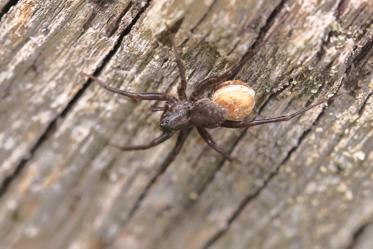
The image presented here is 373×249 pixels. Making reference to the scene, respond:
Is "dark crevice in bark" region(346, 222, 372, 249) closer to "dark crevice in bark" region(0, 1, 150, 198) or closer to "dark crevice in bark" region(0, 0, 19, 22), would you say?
"dark crevice in bark" region(0, 1, 150, 198)

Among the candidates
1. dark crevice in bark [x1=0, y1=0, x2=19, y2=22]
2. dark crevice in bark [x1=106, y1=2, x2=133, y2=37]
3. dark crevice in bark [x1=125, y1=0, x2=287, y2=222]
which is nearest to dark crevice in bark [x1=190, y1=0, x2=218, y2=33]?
dark crevice in bark [x1=125, y1=0, x2=287, y2=222]

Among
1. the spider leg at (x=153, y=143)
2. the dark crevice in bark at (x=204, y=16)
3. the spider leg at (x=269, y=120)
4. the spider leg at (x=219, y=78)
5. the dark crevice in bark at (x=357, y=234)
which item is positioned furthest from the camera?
the dark crevice in bark at (x=357, y=234)

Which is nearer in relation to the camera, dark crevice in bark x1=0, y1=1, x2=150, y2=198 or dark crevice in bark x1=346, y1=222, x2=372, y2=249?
dark crevice in bark x1=0, y1=1, x2=150, y2=198

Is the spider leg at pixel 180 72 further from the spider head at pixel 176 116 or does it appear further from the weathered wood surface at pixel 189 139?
the spider head at pixel 176 116

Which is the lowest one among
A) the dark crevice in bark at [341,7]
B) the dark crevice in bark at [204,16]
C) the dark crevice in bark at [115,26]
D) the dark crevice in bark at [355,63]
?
the dark crevice in bark at [355,63]

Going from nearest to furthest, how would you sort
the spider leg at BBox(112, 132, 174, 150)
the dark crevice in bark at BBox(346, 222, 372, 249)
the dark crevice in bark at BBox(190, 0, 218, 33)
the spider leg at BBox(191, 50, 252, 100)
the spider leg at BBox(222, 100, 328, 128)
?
1. the dark crevice in bark at BBox(190, 0, 218, 33)
2. the spider leg at BBox(191, 50, 252, 100)
3. the spider leg at BBox(112, 132, 174, 150)
4. the spider leg at BBox(222, 100, 328, 128)
5. the dark crevice in bark at BBox(346, 222, 372, 249)

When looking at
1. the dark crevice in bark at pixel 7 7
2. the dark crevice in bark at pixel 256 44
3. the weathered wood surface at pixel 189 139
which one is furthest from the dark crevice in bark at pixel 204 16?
the dark crevice in bark at pixel 7 7

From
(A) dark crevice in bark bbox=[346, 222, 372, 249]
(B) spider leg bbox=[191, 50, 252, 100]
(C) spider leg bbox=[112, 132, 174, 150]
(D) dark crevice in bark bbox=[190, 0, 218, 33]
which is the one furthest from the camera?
(A) dark crevice in bark bbox=[346, 222, 372, 249]

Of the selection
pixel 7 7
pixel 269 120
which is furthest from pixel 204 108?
pixel 7 7
